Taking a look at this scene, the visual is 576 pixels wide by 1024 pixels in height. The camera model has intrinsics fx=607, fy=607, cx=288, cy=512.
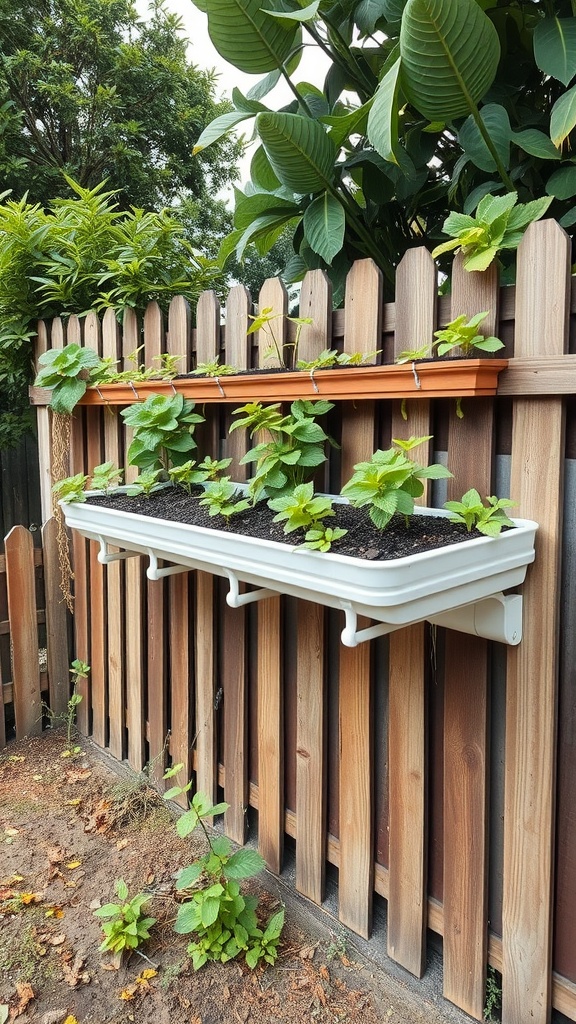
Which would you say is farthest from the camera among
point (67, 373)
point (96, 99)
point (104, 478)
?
point (96, 99)


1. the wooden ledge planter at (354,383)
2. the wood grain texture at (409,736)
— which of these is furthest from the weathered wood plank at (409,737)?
the wooden ledge planter at (354,383)

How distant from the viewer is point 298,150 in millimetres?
1366

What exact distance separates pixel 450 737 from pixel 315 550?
0.55 m

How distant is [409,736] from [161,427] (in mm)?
1061

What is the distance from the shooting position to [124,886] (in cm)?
165

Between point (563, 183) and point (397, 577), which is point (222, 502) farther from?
point (563, 183)

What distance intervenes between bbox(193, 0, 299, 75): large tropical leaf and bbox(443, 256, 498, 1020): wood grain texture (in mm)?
686

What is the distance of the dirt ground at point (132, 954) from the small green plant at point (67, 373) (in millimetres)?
1456

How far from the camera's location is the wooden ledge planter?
3.67 feet

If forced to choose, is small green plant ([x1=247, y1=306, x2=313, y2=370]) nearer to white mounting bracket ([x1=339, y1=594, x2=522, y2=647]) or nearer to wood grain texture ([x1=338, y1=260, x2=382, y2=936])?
wood grain texture ([x1=338, y1=260, x2=382, y2=936])

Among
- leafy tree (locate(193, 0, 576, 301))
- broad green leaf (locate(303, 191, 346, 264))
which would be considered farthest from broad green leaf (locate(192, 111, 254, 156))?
broad green leaf (locate(303, 191, 346, 264))

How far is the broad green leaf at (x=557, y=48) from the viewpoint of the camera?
1169 millimetres

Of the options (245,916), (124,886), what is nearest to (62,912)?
(124,886)

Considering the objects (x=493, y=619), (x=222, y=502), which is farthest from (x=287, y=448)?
(x=493, y=619)
